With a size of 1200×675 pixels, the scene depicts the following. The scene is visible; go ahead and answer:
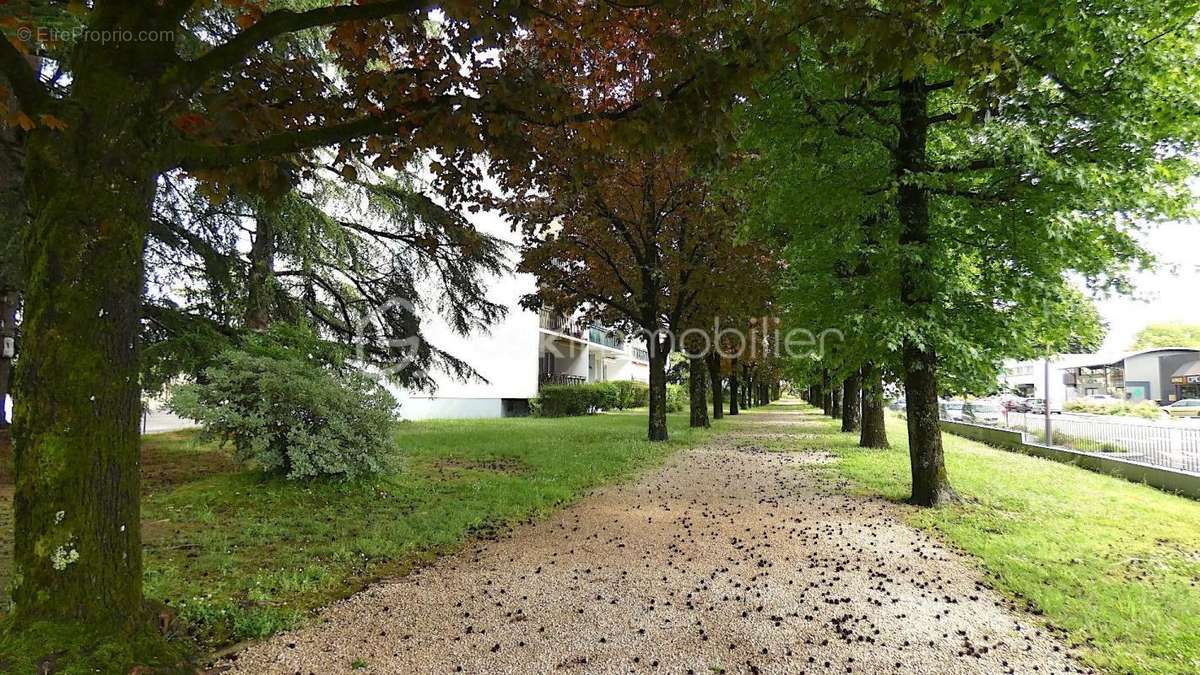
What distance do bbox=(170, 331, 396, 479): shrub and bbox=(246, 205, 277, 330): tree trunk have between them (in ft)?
3.75

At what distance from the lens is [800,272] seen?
9.71 metres

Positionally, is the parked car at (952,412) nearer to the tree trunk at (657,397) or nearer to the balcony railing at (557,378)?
the tree trunk at (657,397)

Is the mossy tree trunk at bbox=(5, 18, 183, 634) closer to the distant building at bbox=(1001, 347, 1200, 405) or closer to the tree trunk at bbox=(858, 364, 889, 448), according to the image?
the tree trunk at bbox=(858, 364, 889, 448)

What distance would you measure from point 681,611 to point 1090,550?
14.6 feet

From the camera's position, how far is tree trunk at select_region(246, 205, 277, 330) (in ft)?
31.0

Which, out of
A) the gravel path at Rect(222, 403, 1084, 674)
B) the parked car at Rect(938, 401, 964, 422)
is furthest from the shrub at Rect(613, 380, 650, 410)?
the gravel path at Rect(222, 403, 1084, 674)

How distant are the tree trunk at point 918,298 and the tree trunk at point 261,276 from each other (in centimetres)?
824

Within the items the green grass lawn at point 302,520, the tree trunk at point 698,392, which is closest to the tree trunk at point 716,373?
the tree trunk at point 698,392

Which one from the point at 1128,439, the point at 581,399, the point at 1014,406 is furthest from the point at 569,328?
the point at 1128,439

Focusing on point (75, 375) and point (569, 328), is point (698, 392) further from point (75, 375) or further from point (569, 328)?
point (75, 375)

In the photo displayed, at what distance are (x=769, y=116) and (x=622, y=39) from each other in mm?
2102

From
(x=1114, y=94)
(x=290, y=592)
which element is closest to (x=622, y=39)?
(x=1114, y=94)

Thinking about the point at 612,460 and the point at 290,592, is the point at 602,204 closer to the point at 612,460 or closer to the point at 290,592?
the point at 612,460

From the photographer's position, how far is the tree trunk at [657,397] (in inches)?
645
